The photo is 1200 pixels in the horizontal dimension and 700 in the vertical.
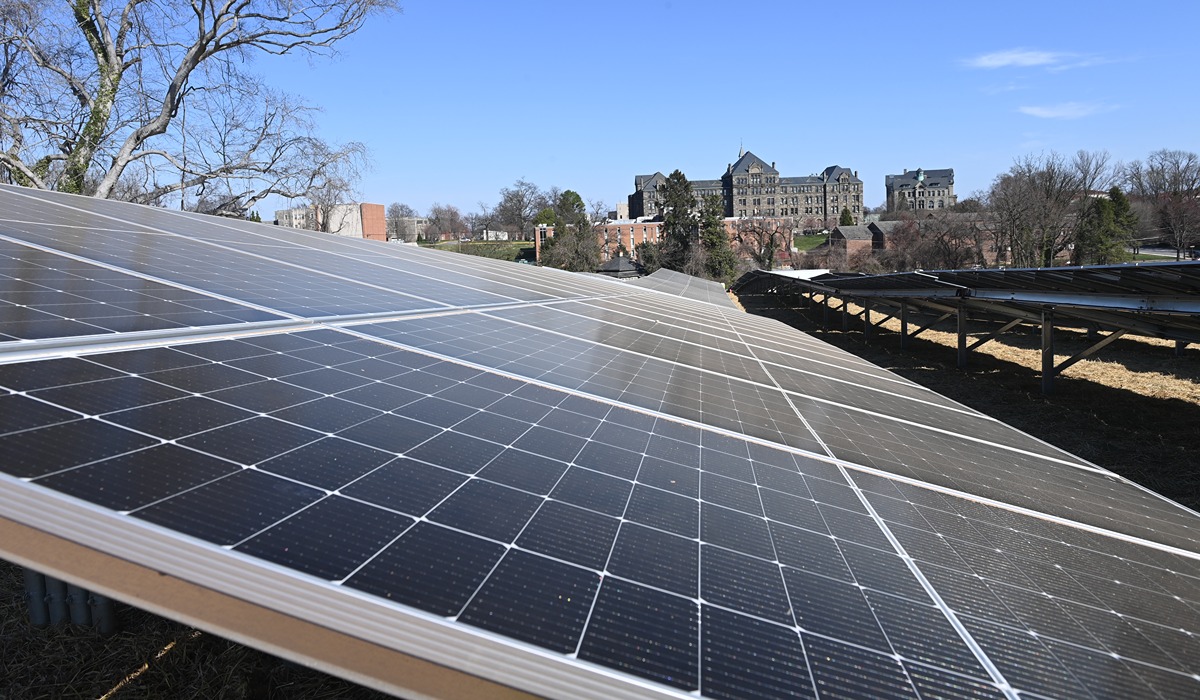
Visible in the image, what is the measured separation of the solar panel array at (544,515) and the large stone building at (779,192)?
17600 centimetres

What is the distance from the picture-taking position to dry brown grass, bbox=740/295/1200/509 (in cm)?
1241

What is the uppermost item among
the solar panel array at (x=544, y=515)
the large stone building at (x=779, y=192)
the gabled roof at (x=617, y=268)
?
the large stone building at (x=779, y=192)

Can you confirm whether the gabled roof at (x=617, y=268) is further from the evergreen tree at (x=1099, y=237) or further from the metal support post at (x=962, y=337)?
the metal support post at (x=962, y=337)

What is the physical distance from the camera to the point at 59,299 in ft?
15.6

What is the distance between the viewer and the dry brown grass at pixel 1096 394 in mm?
12414

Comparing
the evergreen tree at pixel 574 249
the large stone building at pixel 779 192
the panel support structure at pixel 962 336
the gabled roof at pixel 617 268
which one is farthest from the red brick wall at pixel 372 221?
the large stone building at pixel 779 192

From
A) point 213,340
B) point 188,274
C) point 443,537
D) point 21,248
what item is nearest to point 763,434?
point 443,537

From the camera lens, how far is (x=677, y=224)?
8606 centimetres

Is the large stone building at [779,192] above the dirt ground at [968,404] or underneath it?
above

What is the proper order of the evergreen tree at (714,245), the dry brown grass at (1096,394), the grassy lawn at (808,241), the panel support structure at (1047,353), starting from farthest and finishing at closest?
the grassy lawn at (808,241)
the evergreen tree at (714,245)
the panel support structure at (1047,353)
the dry brown grass at (1096,394)

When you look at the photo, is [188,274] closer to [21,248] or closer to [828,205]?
[21,248]

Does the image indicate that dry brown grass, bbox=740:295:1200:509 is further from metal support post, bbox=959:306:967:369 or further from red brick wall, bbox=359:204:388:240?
red brick wall, bbox=359:204:388:240

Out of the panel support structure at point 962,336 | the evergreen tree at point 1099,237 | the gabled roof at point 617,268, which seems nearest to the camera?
the panel support structure at point 962,336

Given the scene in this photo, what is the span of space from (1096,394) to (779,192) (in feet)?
562
